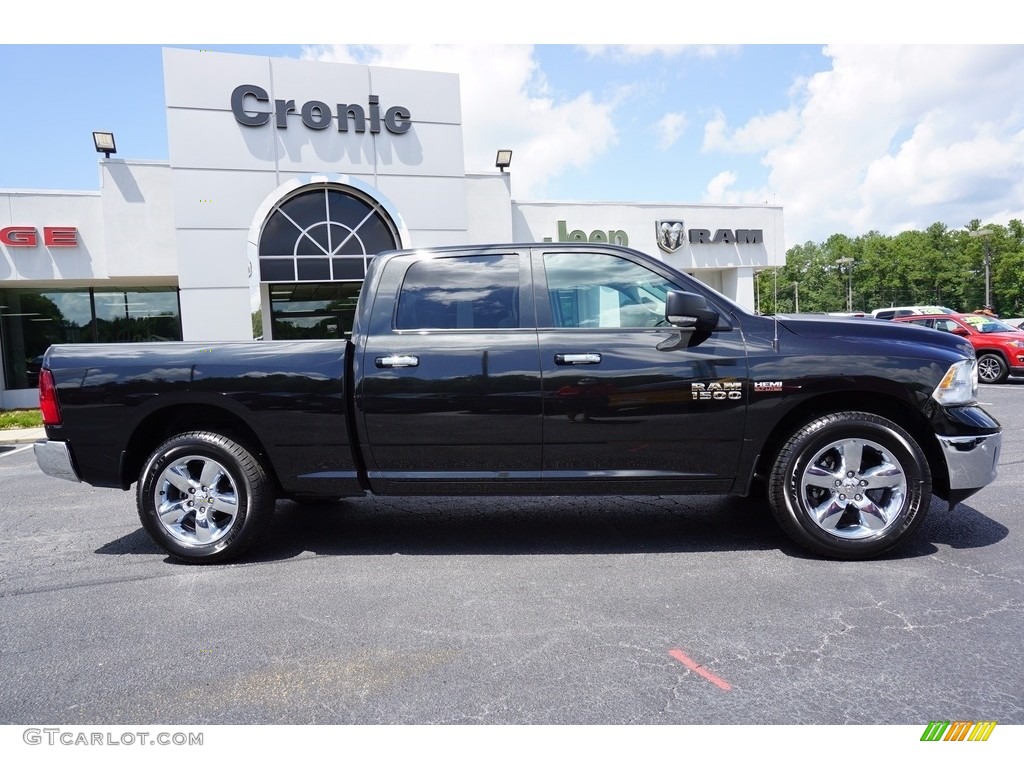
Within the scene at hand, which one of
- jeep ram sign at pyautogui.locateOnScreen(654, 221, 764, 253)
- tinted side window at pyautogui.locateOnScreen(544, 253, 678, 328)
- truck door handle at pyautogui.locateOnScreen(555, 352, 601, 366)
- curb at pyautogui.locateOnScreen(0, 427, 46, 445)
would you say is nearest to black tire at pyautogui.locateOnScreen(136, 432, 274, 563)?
truck door handle at pyautogui.locateOnScreen(555, 352, 601, 366)

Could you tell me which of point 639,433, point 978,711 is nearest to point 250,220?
point 639,433

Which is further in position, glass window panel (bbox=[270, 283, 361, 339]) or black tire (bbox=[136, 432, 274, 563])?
glass window panel (bbox=[270, 283, 361, 339])

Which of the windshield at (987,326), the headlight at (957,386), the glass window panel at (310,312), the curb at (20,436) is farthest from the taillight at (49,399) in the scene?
the windshield at (987,326)

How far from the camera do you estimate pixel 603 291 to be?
4227mm

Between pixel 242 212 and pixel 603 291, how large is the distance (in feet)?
43.9

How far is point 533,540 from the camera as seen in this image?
4.61m

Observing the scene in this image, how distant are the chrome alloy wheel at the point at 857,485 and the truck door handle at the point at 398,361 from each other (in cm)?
242

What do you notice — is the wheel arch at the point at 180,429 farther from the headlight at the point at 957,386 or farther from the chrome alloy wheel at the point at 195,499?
the headlight at the point at 957,386

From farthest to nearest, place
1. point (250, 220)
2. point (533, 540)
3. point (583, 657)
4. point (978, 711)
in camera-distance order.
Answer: point (250, 220) → point (533, 540) → point (583, 657) → point (978, 711)

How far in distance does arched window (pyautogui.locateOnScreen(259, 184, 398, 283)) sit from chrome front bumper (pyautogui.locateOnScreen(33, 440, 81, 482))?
459 inches

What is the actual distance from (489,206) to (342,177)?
13.2ft

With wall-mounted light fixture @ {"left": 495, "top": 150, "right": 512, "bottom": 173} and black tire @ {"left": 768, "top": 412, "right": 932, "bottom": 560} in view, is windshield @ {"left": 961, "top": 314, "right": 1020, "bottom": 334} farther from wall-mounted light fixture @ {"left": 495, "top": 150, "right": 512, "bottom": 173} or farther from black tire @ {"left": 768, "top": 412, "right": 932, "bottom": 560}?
black tire @ {"left": 768, "top": 412, "right": 932, "bottom": 560}

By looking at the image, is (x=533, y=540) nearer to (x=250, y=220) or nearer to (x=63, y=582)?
(x=63, y=582)

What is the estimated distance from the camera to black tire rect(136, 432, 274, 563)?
4234mm
